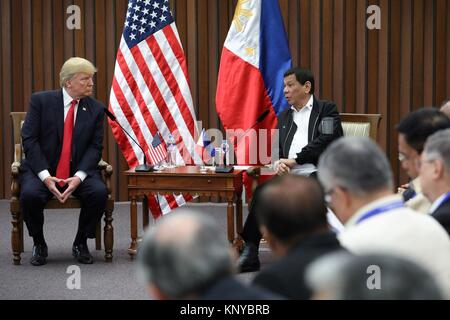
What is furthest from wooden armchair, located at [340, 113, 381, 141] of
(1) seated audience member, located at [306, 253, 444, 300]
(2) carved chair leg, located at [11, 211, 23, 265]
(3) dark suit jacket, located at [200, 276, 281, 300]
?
(1) seated audience member, located at [306, 253, 444, 300]

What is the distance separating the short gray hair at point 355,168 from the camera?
2316 millimetres

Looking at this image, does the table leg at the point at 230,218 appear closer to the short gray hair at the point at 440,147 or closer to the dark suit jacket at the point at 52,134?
the dark suit jacket at the point at 52,134

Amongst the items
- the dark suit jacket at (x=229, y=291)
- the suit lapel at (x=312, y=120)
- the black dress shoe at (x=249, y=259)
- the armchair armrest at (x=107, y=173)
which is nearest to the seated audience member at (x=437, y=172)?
the dark suit jacket at (x=229, y=291)

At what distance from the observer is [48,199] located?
562 cm

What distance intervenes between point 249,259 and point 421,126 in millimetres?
2453

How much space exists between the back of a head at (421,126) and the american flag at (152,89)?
10.8 feet

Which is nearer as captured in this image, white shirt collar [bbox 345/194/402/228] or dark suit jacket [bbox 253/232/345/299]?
dark suit jacket [bbox 253/232/345/299]

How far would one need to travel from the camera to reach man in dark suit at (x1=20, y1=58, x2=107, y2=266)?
18.4 ft

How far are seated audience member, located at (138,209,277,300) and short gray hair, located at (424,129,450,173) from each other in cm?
145

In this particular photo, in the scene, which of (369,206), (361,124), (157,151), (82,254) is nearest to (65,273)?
(82,254)

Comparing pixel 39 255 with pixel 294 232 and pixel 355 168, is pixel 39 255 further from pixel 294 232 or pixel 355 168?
pixel 294 232

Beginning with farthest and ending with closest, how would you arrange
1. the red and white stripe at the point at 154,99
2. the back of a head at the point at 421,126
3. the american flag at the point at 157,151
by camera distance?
the red and white stripe at the point at 154,99, the american flag at the point at 157,151, the back of a head at the point at 421,126

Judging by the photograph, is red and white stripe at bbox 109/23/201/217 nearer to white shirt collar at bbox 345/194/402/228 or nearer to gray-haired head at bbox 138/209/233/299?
white shirt collar at bbox 345/194/402/228
